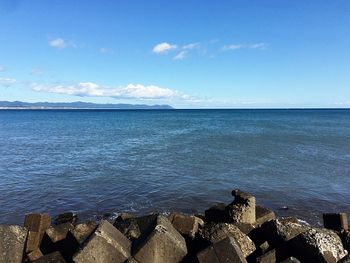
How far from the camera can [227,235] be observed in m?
7.07

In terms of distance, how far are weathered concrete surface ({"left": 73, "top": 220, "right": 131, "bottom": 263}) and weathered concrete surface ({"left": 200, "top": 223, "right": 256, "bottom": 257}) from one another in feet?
5.16

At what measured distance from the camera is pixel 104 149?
32.9 m

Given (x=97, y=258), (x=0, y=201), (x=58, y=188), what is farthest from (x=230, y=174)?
(x=97, y=258)

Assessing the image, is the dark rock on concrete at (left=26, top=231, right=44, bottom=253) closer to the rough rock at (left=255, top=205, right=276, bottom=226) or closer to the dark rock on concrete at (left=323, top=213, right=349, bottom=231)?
the rough rock at (left=255, top=205, right=276, bottom=226)

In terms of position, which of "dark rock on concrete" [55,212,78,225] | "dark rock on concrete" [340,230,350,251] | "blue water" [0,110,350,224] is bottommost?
"blue water" [0,110,350,224]

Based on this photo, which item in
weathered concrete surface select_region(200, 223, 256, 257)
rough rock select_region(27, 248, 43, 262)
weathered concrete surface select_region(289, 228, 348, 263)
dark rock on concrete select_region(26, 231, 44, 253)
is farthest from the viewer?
dark rock on concrete select_region(26, 231, 44, 253)

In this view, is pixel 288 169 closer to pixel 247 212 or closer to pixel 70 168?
pixel 70 168

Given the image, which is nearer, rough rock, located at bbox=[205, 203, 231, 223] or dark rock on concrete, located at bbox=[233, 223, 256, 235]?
dark rock on concrete, located at bbox=[233, 223, 256, 235]

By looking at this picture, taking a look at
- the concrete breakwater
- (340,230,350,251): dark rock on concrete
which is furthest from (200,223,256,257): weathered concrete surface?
(340,230,350,251): dark rock on concrete

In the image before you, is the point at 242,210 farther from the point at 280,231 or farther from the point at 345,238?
the point at 345,238

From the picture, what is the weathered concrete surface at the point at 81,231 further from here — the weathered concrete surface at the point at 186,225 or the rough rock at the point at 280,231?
the rough rock at the point at 280,231

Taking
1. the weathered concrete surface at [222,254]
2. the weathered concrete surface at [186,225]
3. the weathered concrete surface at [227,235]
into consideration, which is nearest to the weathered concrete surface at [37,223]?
the weathered concrete surface at [186,225]

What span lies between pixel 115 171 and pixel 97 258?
51.3 ft

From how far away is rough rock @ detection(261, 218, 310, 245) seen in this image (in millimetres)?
7258
